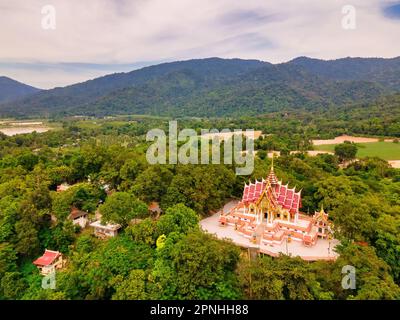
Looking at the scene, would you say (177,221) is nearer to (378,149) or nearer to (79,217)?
(79,217)

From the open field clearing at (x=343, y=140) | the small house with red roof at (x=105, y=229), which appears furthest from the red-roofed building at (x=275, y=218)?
the open field clearing at (x=343, y=140)

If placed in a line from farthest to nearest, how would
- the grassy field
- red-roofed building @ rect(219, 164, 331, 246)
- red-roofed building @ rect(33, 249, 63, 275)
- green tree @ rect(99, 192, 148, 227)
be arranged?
the grassy field, green tree @ rect(99, 192, 148, 227), red-roofed building @ rect(219, 164, 331, 246), red-roofed building @ rect(33, 249, 63, 275)

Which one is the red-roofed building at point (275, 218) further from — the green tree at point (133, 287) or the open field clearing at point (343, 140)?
the open field clearing at point (343, 140)

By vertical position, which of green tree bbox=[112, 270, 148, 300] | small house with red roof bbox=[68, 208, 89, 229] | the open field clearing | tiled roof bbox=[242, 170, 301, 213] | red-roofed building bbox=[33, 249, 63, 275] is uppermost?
the open field clearing

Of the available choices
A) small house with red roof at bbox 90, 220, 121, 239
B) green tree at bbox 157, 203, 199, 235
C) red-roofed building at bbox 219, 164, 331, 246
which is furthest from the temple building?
small house with red roof at bbox 90, 220, 121, 239

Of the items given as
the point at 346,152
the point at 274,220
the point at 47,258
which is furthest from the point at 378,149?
the point at 47,258

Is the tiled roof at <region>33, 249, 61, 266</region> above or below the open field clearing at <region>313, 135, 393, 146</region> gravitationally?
below

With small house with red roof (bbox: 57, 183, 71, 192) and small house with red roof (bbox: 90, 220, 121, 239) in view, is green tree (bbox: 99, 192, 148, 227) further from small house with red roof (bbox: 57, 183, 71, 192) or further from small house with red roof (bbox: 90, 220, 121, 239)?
small house with red roof (bbox: 57, 183, 71, 192)
